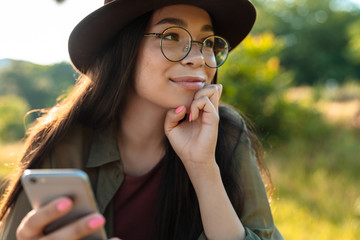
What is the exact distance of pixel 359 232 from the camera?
14.3ft

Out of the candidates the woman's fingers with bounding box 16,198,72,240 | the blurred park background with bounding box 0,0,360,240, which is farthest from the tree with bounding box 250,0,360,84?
the woman's fingers with bounding box 16,198,72,240

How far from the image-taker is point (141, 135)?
2.47m

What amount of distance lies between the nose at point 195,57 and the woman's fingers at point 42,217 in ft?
3.69

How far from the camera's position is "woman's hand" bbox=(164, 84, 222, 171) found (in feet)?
6.65

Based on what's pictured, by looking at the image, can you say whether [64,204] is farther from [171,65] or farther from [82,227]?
[171,65]

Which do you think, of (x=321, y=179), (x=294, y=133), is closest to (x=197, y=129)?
(x=321, y=179)

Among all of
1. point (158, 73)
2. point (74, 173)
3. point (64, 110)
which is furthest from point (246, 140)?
point (74, 173)

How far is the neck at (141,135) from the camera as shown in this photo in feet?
7.98

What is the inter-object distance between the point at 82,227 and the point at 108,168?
1.01m

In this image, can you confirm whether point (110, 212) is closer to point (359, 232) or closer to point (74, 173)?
point (74, 173)

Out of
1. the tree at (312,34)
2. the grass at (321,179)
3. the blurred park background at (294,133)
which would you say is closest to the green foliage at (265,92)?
the blurred park background at (294,133)

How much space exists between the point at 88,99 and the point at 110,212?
70 centimetres

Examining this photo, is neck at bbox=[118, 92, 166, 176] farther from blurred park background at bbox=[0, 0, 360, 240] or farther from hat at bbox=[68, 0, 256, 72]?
blurred park background at bbox=[0, 0, 360, 240]

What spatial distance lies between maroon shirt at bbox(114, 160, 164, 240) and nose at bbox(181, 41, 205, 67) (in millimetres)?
707
